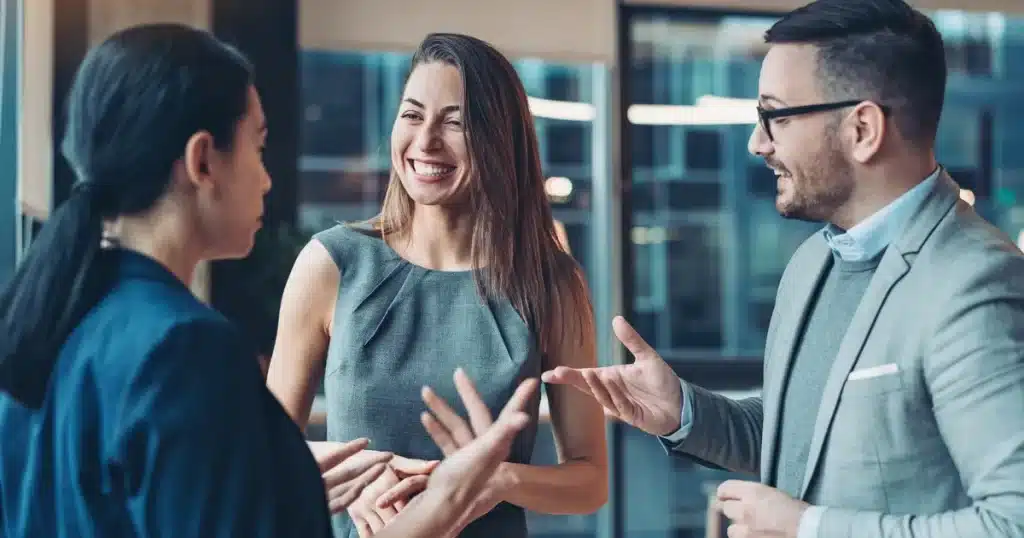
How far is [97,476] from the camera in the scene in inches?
43.9

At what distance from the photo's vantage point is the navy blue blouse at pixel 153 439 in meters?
1.09

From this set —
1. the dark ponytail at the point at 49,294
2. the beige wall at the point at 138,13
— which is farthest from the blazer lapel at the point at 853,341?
the beige wall at the point at 138,13

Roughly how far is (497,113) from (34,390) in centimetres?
102

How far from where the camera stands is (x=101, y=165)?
1.19 m

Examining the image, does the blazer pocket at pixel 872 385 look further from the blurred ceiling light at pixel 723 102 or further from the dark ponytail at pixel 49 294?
the blurred ceiling light at pixel 723 102

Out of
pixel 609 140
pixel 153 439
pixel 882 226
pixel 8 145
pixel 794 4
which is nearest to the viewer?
pixel 153 439

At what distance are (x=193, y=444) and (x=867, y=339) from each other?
3.00 ft

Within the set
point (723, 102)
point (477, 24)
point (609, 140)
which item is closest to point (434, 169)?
point (477, 24)

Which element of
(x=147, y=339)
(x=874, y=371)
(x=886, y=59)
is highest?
(x=886, y=59)

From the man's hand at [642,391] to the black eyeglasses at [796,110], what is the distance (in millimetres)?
368

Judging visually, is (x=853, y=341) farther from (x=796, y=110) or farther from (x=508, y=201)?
(x=508, y=201)

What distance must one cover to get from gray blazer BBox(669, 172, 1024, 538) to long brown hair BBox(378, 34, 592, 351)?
541 millimetres

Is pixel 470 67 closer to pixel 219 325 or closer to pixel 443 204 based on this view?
pixel 443 204

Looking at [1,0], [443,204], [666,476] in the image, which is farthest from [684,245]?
[443,204]
